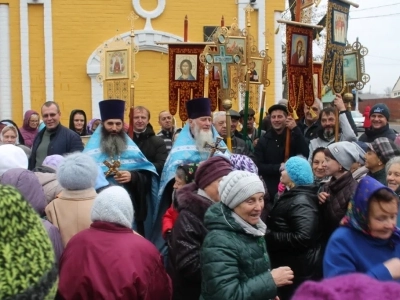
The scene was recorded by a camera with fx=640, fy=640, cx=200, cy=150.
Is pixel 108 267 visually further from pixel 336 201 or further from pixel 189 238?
pixel 336 201

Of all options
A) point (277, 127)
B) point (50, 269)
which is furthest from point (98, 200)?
point (277, 127)

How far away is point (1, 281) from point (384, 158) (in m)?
3.96

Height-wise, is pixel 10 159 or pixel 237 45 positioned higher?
pixel 237 45

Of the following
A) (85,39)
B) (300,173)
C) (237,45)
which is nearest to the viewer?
(300,173)

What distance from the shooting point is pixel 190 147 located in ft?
19.3

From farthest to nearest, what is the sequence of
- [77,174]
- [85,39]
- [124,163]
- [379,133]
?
[85,39]
[379,133]
[124,163]
[77,174]

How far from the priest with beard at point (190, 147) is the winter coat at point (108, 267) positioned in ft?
7.74

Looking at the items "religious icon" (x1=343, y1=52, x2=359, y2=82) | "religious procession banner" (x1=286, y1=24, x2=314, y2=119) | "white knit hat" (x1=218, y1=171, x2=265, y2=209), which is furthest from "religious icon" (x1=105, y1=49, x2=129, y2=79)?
"white knit hat" (x1=218, y1=171, x2=265, y2=209)

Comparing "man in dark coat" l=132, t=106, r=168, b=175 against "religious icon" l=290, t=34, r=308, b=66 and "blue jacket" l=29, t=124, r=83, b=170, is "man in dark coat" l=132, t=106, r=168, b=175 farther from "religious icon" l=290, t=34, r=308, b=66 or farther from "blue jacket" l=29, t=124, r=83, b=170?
"religious icon" l=290, t=34, r=308, b=66

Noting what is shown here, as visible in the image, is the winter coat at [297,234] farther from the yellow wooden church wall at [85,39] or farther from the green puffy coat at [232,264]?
the yellow wooden church wall at [85,39]

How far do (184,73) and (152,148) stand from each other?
70.7 inches

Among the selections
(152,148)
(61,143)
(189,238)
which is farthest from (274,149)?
(189,238)

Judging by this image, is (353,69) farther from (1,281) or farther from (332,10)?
(1,281)

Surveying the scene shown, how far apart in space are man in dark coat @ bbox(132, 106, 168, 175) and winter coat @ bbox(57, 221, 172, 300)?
9.86 feet
